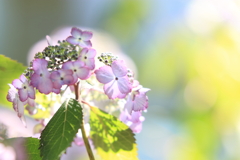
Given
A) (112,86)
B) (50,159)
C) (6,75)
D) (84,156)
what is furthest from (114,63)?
(84,156)

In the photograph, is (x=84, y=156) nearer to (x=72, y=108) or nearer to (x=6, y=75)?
(x=6, y=75)

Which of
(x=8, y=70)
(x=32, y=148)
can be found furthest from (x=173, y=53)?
(x=32, y=148)

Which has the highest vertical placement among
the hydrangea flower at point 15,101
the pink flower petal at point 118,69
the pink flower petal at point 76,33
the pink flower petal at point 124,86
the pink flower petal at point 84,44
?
the pink flower petal at point 76,33

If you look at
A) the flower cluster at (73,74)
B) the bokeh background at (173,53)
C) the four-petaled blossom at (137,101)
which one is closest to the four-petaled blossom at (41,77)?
the flower cluster at (73,74)

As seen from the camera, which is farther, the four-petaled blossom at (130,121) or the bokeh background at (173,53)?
the bokeh background at (173,53)

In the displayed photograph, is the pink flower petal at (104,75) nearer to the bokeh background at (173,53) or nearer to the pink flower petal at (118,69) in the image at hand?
the pink flower petal at (118,69)

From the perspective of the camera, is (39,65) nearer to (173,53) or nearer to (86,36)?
(86,36)
